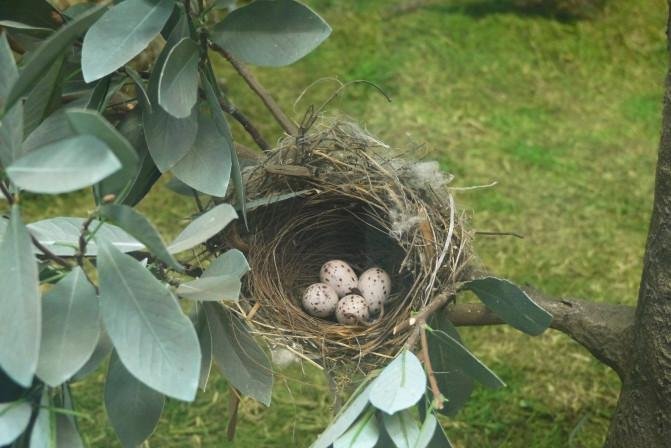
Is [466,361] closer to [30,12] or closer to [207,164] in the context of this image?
[207,164]

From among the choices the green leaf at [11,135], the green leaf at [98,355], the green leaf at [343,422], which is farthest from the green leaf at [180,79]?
the green leaf at [343,422]

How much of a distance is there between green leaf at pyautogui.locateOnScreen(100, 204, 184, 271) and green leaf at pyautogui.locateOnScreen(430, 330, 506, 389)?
1.28 feet

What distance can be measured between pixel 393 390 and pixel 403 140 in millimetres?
1822

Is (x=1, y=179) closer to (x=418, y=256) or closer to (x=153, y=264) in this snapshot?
(x=153, y=264)

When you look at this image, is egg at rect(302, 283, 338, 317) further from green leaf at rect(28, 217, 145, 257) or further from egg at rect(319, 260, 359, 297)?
green leaf at rect(28, 217, 145, 257)

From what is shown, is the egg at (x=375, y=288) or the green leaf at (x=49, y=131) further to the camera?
the egg at (x=375, y=288)

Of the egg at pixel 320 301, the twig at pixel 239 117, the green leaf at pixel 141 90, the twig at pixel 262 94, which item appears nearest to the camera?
the green leaf at pixel 141 90

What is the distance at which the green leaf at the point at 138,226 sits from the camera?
765 mm

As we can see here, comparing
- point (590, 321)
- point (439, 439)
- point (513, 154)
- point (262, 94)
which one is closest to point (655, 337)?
point (590, 321)

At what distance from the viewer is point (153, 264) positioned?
3.52ft

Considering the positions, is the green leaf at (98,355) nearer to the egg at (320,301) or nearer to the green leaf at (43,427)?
the green leaf at (43,427)

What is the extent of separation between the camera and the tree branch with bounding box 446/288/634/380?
4.33 feet

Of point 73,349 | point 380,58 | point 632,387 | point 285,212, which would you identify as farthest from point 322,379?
point 380,58

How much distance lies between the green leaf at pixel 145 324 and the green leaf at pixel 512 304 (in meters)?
0.45
